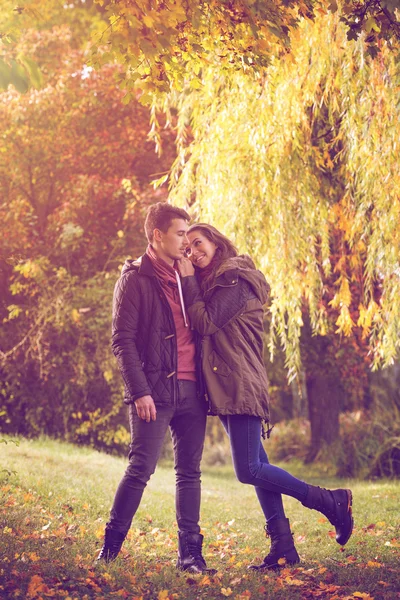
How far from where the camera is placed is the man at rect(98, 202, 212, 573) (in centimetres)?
390

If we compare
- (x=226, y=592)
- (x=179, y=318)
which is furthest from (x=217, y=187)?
(x=226, y=592)

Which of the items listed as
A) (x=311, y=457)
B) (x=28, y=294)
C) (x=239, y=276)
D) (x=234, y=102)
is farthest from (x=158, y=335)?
(x=311, y=457)

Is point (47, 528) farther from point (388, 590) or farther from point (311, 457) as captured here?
point (311, 457)

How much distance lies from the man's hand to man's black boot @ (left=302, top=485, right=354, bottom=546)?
971 millimetres

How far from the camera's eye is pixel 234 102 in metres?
6.95

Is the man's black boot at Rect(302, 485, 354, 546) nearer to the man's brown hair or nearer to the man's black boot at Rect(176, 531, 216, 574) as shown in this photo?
the man's black boot at Rect(176, 531, 216, 574)

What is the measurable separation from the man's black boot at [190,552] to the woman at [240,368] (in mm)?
386

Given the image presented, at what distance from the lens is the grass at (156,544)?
11.9 ft

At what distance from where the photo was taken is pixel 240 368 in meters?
3.97

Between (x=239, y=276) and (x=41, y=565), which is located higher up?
(x=239, y=276)

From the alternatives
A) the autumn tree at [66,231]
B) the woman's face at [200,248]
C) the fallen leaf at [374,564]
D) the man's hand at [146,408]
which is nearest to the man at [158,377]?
the man's hand at [146,408]

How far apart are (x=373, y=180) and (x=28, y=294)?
21.2ft

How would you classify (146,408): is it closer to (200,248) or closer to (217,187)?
(200,248)

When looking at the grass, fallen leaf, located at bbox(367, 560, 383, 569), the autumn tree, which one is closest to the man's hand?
the grass
